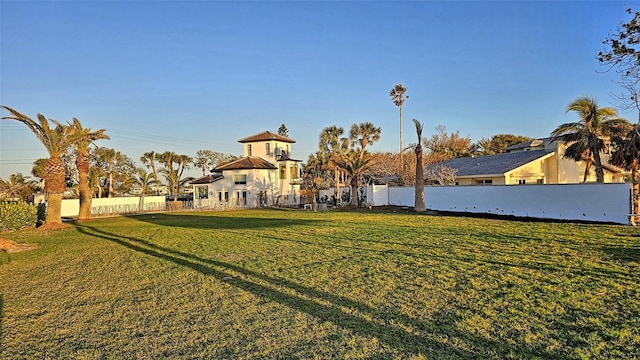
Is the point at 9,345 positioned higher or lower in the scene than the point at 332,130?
lower

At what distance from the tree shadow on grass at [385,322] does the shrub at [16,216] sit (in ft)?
52.6

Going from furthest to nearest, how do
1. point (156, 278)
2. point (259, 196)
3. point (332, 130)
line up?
1. point (332, 130)
2. point (259, 196)
3. point (156, 278)

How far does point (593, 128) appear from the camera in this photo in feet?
68.7

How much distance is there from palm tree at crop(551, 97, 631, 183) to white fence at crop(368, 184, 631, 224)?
5.05 m

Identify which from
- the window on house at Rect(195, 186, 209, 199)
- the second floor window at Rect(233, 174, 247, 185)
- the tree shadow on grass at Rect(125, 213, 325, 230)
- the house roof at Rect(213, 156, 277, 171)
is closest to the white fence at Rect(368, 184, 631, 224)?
the tree shadow on grass at Rect(125, 213, 325, 230)

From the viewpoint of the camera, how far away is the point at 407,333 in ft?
14.3

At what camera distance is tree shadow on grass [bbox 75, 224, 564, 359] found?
12.6ft

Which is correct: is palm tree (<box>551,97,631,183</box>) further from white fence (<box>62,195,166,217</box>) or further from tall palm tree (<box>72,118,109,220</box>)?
white fence (<box>62,195,166,217</box>)

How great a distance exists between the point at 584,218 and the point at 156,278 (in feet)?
55.0

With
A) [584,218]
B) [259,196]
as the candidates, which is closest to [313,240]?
[584,218]

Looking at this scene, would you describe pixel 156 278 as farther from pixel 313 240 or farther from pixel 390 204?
pixel 390 204

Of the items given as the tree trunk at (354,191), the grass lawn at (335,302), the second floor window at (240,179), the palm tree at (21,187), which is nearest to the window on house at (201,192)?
the second floor window at (240,179)

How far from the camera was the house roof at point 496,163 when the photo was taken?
26.0 meters

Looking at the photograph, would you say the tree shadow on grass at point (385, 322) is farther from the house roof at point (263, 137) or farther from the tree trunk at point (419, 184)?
the house roof at point (263, 137)
